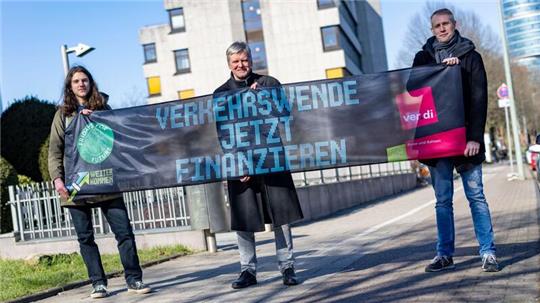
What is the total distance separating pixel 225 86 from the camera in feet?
23.4

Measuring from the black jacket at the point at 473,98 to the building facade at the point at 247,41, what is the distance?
144 feet

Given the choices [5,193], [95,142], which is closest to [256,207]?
[95,142]

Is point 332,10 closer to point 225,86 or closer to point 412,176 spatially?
point 412,176

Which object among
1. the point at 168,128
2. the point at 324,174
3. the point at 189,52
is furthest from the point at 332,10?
the point at 168,128

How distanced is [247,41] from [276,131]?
A: 48.8 metres

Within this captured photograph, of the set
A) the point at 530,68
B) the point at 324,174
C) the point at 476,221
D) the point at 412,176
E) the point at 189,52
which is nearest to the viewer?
the point at 476,221

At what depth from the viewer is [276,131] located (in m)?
7.07

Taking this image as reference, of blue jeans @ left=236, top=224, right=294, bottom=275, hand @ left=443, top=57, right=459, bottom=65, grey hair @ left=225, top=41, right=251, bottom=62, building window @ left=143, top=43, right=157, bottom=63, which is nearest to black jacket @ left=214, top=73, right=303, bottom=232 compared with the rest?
blue jeans @ left=236, top=224, right=294, bottom=275

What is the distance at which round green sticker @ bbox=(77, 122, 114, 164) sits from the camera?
7438 mm

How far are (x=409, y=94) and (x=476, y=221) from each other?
132 centimetres

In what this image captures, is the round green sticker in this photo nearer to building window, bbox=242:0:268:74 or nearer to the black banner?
the black banner

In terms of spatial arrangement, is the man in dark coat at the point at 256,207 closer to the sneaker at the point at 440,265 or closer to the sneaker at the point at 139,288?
the sneaker at the point at 139,288

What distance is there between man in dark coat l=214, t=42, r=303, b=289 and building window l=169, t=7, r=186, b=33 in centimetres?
4981

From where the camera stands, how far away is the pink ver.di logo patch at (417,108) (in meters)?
6.84
